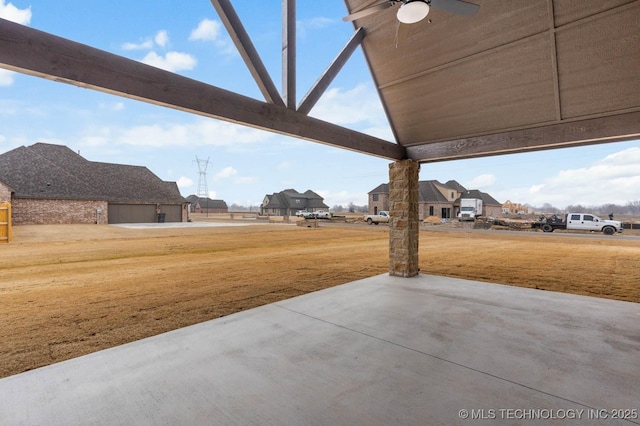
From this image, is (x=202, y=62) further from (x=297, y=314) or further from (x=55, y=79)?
(x=297, y=314)

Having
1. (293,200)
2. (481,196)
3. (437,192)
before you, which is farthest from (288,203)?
(481,196)

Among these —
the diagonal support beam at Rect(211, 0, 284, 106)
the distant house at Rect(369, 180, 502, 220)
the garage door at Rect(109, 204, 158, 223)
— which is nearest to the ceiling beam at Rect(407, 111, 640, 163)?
the diagonal support beam at Rect(211, 0, 284, 106)

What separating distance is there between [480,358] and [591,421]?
93 centimetres

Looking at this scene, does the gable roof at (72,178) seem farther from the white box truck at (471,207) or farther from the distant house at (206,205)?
the distant house at (206,205)

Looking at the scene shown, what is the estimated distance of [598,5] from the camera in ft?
12.0

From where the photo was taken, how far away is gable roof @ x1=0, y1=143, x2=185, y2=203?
882 inches

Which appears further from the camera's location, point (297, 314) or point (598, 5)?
point (297, 314)

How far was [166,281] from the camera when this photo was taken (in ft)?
20.8

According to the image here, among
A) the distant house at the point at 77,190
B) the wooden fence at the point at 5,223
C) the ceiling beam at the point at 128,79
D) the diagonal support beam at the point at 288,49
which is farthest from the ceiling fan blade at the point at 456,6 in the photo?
the distant house at the point at 77,190

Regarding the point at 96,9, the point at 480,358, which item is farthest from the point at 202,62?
the point at 480,358

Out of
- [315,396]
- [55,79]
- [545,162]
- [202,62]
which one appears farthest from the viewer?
[545,162]

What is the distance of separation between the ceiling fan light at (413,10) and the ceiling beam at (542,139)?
9.85 ft

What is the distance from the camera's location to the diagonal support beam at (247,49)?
3375 millimetres

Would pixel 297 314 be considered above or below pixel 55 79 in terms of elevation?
below
